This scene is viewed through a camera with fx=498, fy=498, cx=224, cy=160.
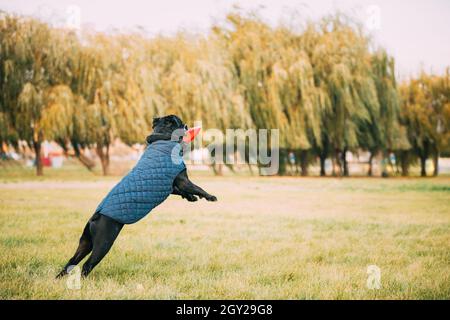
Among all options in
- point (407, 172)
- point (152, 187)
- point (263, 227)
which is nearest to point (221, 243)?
point (263, 227)

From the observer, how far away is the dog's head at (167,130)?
4.07m

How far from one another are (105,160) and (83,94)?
370 centimetres

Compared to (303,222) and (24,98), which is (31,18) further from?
(303,222)

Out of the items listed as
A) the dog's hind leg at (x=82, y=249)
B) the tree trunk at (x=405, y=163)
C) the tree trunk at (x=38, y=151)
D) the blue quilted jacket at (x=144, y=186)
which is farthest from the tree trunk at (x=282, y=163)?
the dog's hind leg at (x=82, y=249)

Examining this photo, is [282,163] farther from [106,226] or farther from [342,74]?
[106,226]

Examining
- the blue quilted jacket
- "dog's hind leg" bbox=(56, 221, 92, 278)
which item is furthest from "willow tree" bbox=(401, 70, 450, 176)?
"dog's hind leg" bbox=(56, 221, 92, 278)

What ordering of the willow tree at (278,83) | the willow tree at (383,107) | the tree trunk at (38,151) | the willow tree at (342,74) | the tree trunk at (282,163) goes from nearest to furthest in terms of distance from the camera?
the tree trunk at (38,151)
the willow tree at (278,83)
the willow tree at (342,74)
the willow tree at (383,107)
the tree trunk at (282,163)

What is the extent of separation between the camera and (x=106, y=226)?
3.67m

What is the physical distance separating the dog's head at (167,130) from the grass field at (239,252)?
1.13 metres

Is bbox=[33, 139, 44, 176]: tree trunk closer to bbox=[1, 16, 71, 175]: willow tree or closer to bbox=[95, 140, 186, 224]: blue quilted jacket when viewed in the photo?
bbox=[1, 16, 71, 175]: willow tree

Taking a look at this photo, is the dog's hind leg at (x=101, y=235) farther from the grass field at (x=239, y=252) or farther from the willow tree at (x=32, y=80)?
the willow tree at (x=32, y=80)

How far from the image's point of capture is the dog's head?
4.07 meters

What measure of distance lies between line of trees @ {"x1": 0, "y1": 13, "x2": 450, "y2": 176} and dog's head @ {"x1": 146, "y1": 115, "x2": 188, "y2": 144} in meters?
14.8

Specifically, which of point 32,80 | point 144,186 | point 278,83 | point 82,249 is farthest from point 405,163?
point 82,249
